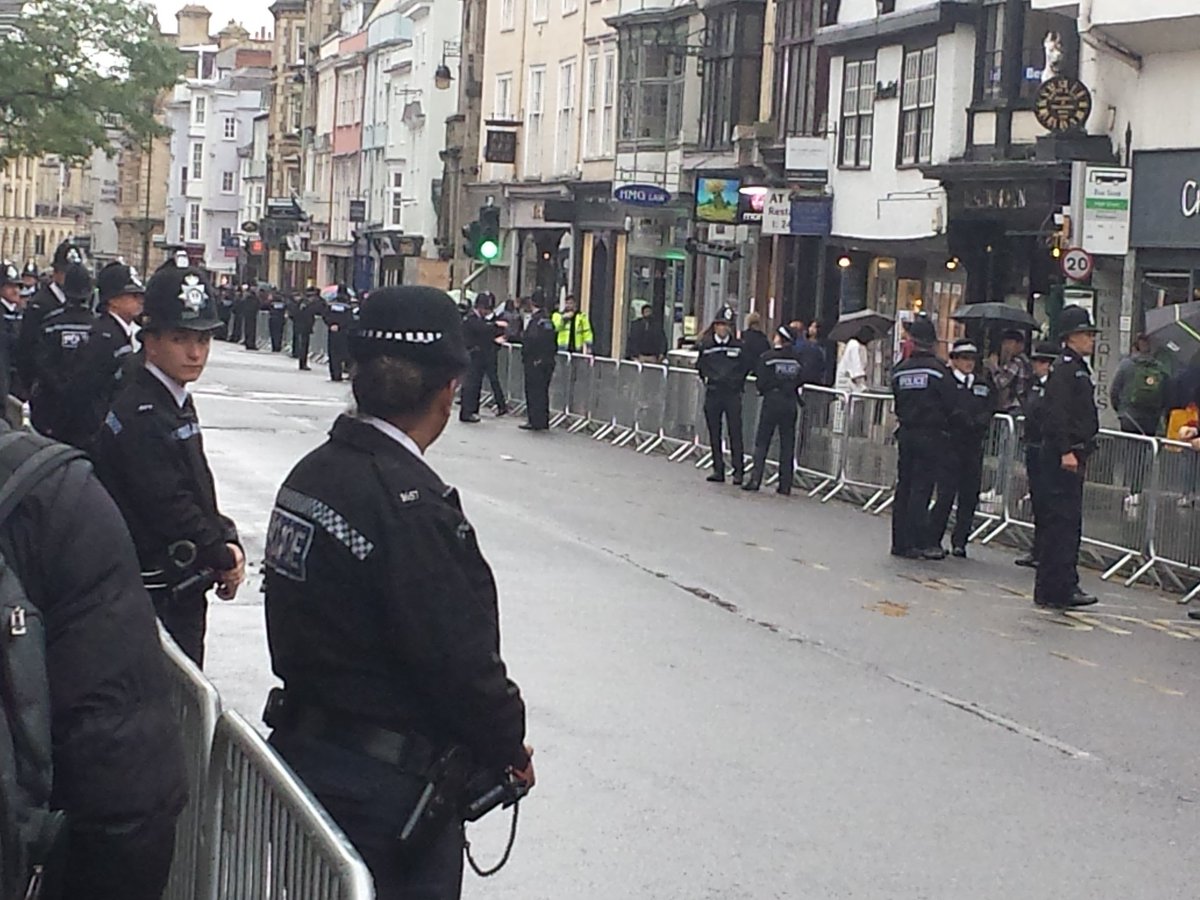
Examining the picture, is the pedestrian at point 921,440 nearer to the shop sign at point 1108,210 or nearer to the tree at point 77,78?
the shop sign at point 1108,210

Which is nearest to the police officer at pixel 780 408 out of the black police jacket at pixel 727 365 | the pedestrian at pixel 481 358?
the black police jacket at pixel 727 365

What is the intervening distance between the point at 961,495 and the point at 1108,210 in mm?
7571

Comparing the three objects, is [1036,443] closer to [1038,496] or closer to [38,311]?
[1038,496]

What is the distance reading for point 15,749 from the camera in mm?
3434

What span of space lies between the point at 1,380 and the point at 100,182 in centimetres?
13746

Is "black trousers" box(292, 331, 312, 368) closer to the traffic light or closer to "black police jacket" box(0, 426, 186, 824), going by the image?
the traffic light

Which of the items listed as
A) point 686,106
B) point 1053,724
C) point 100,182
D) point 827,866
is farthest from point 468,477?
point 100,182

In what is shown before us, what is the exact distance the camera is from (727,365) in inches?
984

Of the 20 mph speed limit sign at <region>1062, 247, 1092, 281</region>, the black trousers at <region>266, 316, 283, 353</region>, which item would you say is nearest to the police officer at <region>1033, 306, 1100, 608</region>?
the 20 mph speed limit sign at <region>1062, 247, 1092, 281</region>

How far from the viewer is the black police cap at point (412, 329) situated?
15.6ft

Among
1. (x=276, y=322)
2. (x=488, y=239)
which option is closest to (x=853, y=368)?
(x=488, y=239)

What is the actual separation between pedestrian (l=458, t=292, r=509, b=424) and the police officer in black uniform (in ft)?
45.5

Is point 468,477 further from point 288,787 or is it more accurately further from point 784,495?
point 288,787

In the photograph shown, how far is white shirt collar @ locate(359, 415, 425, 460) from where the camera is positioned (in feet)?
15.6
